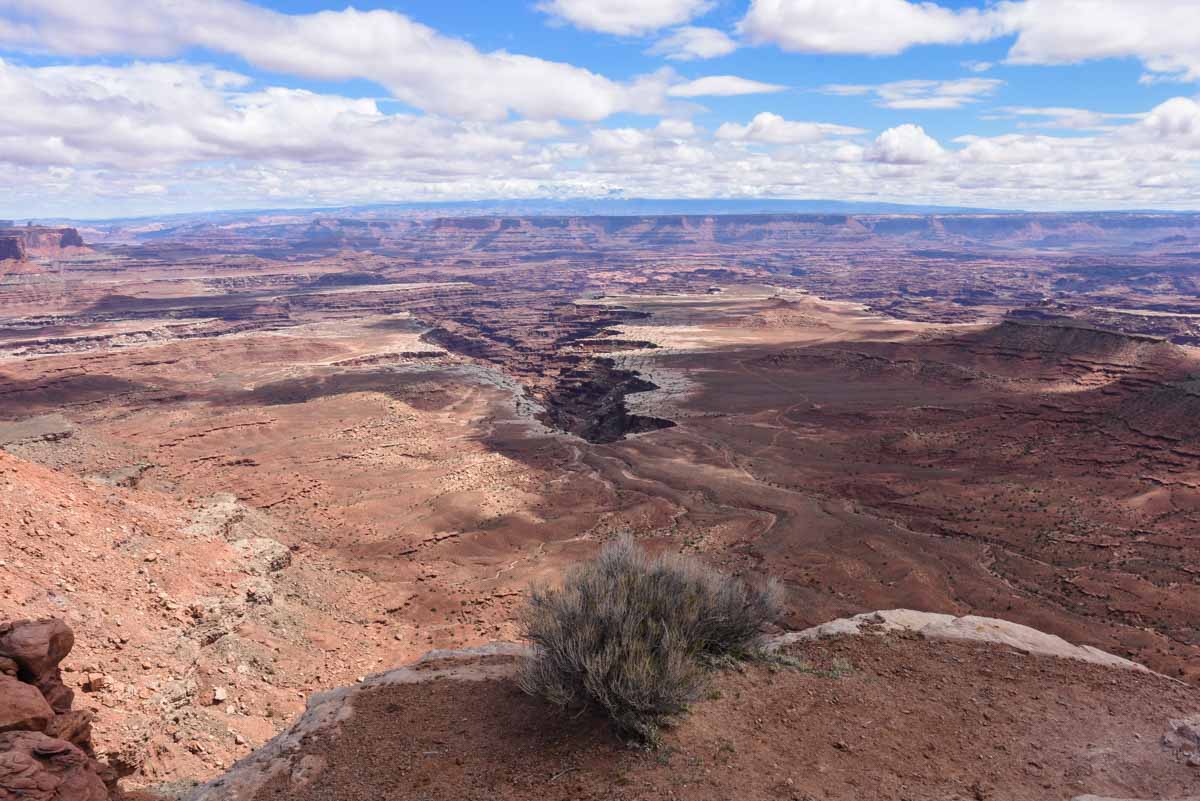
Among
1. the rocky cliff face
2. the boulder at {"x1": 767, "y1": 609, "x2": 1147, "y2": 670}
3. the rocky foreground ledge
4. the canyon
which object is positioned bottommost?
A: the canyon

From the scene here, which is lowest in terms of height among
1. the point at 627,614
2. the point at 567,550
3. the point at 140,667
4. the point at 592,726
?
the point at 567,550

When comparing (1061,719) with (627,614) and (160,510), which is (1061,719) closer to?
(627,614)

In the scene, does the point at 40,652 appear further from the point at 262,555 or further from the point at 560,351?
the point at 560,351

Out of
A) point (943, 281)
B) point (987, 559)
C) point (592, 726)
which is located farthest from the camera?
point (943, 281)

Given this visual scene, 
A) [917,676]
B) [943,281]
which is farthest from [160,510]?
[943,281]

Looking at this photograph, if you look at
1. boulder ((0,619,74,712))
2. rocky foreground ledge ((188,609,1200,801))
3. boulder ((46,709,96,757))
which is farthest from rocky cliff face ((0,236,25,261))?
rocky foreground ledge ((188,609,1200,801))

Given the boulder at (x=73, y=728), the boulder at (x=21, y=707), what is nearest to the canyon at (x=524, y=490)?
the boulder at (x=73, y=728)

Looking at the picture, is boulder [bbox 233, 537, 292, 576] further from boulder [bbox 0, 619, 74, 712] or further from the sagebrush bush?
the sagebrush bush
